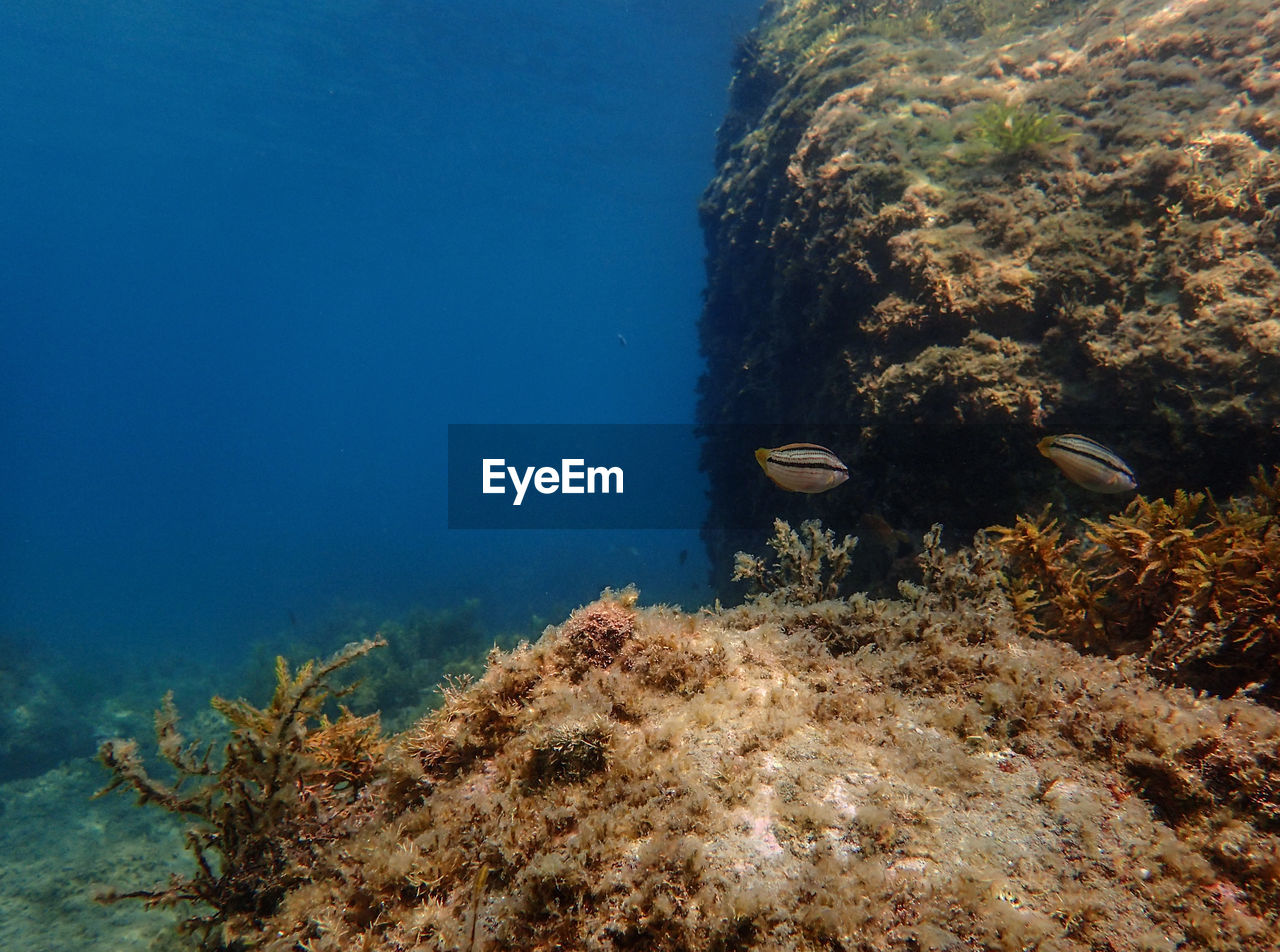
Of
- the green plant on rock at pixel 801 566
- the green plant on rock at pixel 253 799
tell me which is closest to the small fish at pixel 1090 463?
the green plant on rock at pixel 801 566

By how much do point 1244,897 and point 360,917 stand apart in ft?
9.24

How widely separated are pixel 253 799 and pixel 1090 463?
523 centimetres

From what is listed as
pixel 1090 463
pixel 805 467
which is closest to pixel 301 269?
pixel 805 467

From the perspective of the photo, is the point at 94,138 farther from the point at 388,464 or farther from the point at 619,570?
the point at 388,464

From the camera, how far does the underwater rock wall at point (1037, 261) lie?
5078 mm

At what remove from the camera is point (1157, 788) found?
198 centimetres

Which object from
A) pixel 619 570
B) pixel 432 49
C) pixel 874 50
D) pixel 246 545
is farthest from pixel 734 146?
pixel 246 545

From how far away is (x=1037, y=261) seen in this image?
19.6ft

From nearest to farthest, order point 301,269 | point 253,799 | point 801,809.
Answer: point 801,809, point 253,799, point 301,269

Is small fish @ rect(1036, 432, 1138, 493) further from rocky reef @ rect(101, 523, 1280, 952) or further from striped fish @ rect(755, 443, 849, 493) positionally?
rocky reef @ rect(101, 523, 1280, 952)

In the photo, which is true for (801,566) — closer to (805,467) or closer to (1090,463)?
(805,467)

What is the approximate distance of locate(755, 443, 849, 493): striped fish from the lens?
4.08 metres

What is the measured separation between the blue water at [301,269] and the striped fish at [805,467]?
24310 millimetres
